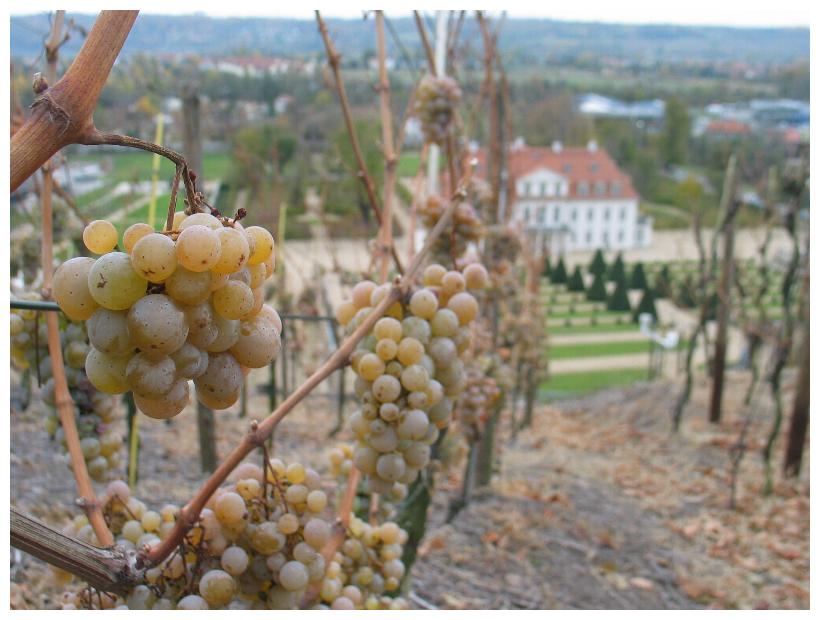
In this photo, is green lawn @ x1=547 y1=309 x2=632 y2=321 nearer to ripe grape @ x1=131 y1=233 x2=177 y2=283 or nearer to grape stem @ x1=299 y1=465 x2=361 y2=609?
grape stem @ x1=299 y1=465 x2=361 y2=609

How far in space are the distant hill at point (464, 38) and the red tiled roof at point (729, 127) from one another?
3.62 ft

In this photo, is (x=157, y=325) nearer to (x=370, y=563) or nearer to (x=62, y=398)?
(x=62, y=398)

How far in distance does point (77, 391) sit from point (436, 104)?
3.00 ft

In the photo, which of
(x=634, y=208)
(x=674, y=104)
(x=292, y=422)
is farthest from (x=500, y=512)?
(x=674, y=104)

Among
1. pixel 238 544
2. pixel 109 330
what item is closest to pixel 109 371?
pixel 109 330

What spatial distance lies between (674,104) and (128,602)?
11.5 m

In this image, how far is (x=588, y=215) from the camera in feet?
28.9

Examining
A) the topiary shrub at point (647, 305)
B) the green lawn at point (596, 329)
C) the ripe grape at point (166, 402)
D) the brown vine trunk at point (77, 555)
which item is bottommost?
the green lawn at point (596, 329)

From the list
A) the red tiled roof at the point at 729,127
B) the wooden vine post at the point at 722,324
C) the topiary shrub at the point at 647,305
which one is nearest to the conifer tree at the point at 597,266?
the topiary shrub at the point at 647,305

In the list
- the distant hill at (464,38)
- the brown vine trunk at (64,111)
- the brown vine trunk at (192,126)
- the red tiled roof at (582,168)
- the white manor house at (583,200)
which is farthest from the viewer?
the red tiled roof at (582,168)

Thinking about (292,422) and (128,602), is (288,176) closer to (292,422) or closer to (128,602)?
(292,422)

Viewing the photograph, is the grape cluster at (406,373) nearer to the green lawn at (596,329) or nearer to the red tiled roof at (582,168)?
the green lawn at (596,329)

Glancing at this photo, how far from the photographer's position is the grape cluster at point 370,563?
86 cm

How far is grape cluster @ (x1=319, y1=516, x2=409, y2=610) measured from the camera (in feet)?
2.81
